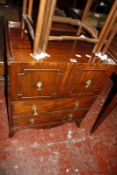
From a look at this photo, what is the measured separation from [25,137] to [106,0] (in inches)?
88.2

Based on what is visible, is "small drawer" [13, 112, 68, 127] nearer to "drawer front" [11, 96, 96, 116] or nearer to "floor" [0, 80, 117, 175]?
"drawer front" [11, 96, 96, 116]

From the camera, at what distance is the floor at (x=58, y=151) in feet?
4.44

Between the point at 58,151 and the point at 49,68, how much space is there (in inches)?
36.9

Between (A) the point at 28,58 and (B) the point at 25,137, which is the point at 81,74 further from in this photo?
(B) the point at 25,137

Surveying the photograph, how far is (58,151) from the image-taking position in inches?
58.7

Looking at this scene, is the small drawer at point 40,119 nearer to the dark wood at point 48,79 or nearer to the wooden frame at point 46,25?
the dark wood at point 48,79

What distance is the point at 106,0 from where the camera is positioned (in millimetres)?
2291

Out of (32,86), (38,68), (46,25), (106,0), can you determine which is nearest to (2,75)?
(32,86)

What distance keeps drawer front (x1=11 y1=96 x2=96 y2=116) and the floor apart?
0.41 meters

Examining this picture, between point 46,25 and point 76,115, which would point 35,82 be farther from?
point 76,115

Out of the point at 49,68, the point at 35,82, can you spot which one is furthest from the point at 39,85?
the point at 49,68

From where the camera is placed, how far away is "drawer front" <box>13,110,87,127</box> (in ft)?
4.30

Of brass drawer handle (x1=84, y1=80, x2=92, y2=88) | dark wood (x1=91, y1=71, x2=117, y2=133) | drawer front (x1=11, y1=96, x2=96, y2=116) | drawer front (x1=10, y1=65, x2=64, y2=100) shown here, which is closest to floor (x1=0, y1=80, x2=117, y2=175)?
dark wood (x1=91, y1=71, x2=117, y2=133)

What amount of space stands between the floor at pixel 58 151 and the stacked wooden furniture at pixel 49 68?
22 centimetres
